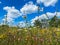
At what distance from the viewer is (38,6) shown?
18.4 ft

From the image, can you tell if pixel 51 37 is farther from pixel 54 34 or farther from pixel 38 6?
pixel 38 6

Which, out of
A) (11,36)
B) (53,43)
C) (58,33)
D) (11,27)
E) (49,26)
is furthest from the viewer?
(11,27)

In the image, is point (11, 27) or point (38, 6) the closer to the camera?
point (38, 6)

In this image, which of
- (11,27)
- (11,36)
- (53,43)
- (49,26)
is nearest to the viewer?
(53,43)

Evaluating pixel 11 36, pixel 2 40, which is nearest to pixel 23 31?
pixel 11 36

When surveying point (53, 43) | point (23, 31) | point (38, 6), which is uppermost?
point (38, 6)

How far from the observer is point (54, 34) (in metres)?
6.17

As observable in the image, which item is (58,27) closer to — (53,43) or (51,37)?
(51,37)

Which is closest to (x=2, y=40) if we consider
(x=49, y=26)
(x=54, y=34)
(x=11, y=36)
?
(x=11, y=36)

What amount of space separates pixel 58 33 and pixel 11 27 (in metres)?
2.15

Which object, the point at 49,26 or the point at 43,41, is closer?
the point at 43,41

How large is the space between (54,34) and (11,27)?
2.26 meters

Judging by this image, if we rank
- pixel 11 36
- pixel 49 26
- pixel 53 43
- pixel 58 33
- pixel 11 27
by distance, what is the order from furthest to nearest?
pixel 11 27 → pixel 49 26 → pixel 58 33 → pixel 11 36 → pixel 53 43

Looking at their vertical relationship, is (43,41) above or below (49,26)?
below
